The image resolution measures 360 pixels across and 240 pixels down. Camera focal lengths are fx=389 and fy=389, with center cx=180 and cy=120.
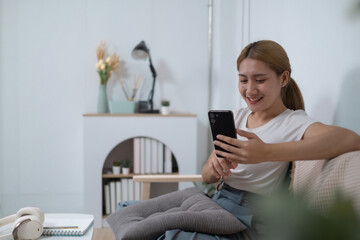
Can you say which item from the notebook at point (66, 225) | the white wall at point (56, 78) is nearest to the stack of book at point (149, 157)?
the white wall at point (56, 78)

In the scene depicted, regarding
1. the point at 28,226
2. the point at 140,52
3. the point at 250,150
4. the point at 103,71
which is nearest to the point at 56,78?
the point at 103,71

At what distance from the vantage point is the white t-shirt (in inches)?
52.9

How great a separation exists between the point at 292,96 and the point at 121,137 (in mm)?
1931

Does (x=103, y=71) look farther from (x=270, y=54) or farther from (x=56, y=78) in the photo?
(x=270, y=54)

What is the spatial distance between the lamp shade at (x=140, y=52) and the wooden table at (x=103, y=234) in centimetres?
149

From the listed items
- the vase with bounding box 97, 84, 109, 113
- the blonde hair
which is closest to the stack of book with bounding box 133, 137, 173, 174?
the vase with bounding box 97, 84, 109, 113

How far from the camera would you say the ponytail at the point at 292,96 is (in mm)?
1525

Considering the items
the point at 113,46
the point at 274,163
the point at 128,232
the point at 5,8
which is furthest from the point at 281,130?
the point at 5,8

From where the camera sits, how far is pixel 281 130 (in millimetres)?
1364

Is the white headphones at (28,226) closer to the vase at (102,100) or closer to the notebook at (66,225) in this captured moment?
the notebook at (66,225)

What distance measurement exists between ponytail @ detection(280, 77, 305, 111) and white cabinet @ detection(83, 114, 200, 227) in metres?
1.77

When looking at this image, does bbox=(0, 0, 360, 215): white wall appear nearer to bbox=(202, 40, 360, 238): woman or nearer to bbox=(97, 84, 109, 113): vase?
bbox=(97, 84, 109, 113): vase

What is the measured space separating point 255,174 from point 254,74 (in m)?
0.37

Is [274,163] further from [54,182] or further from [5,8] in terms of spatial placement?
[5,8]
